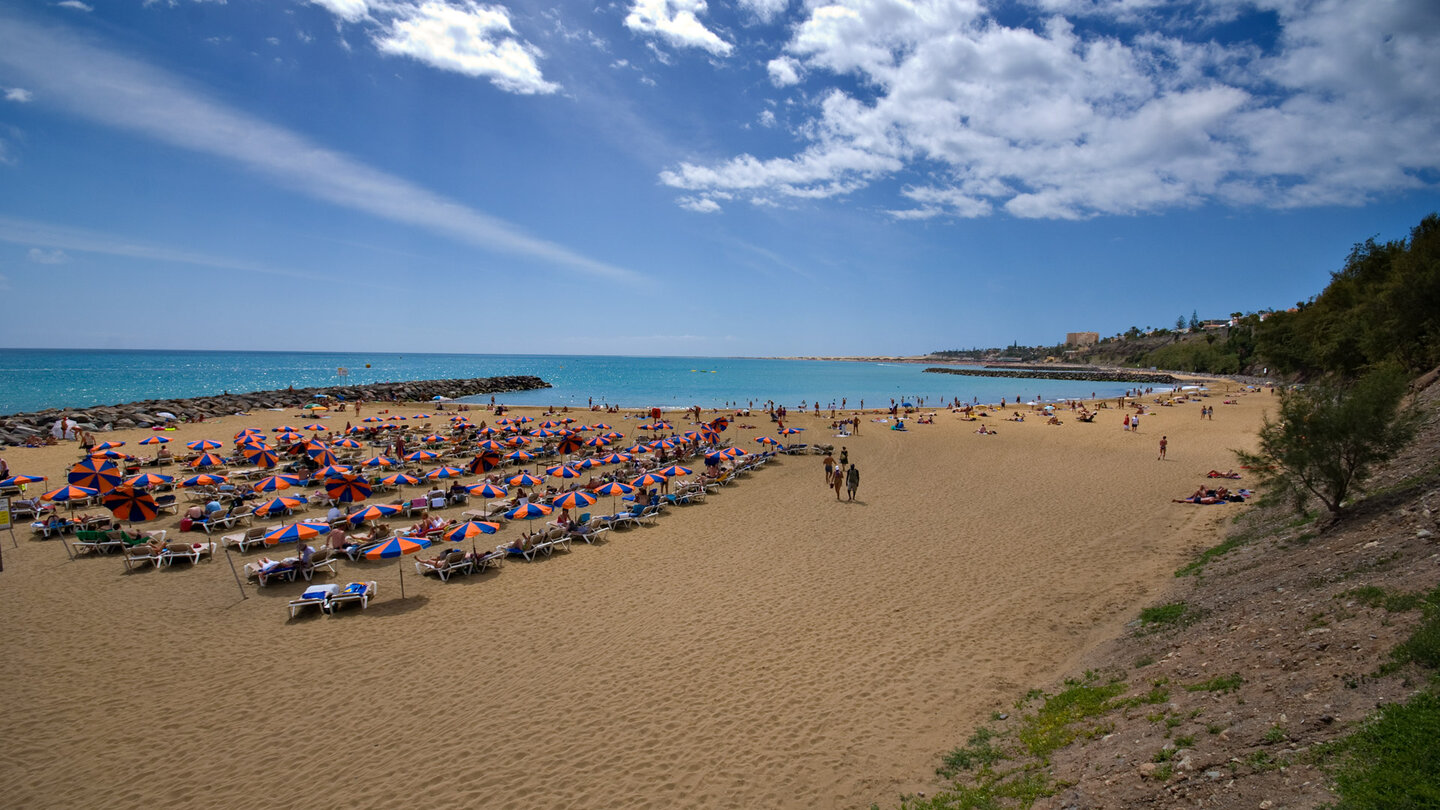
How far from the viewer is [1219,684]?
5.58 metres

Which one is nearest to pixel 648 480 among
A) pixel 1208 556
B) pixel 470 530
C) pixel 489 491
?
pixel 489 491

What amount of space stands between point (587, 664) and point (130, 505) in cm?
1145

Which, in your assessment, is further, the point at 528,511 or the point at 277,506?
the point at 277,506

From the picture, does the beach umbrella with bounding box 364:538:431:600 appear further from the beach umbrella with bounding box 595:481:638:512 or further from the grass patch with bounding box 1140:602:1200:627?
the grass patch with bounding box 1140:602:1200:627

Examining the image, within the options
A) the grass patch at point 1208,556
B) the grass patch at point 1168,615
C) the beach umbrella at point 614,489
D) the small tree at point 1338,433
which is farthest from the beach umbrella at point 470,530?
the small tree at point 1338,433

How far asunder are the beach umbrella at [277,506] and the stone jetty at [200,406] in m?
25.7

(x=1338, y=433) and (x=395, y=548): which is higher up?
(x=1338, y=433)

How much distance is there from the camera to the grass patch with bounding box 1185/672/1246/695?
18.0 ft

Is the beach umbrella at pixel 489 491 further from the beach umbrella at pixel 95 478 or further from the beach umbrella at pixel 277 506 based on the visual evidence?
the beach umbrella at pixel 95 478

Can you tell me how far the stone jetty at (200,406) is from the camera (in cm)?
3306

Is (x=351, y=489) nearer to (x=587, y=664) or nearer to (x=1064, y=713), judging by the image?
(x=587, y=664)

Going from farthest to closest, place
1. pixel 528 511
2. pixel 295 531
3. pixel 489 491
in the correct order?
1. pixel 489 491
2. pixel 528 511
3. pixel 295 531

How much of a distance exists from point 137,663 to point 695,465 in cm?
1745

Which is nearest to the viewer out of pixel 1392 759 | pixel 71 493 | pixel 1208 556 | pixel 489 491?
pixel 1392 759
